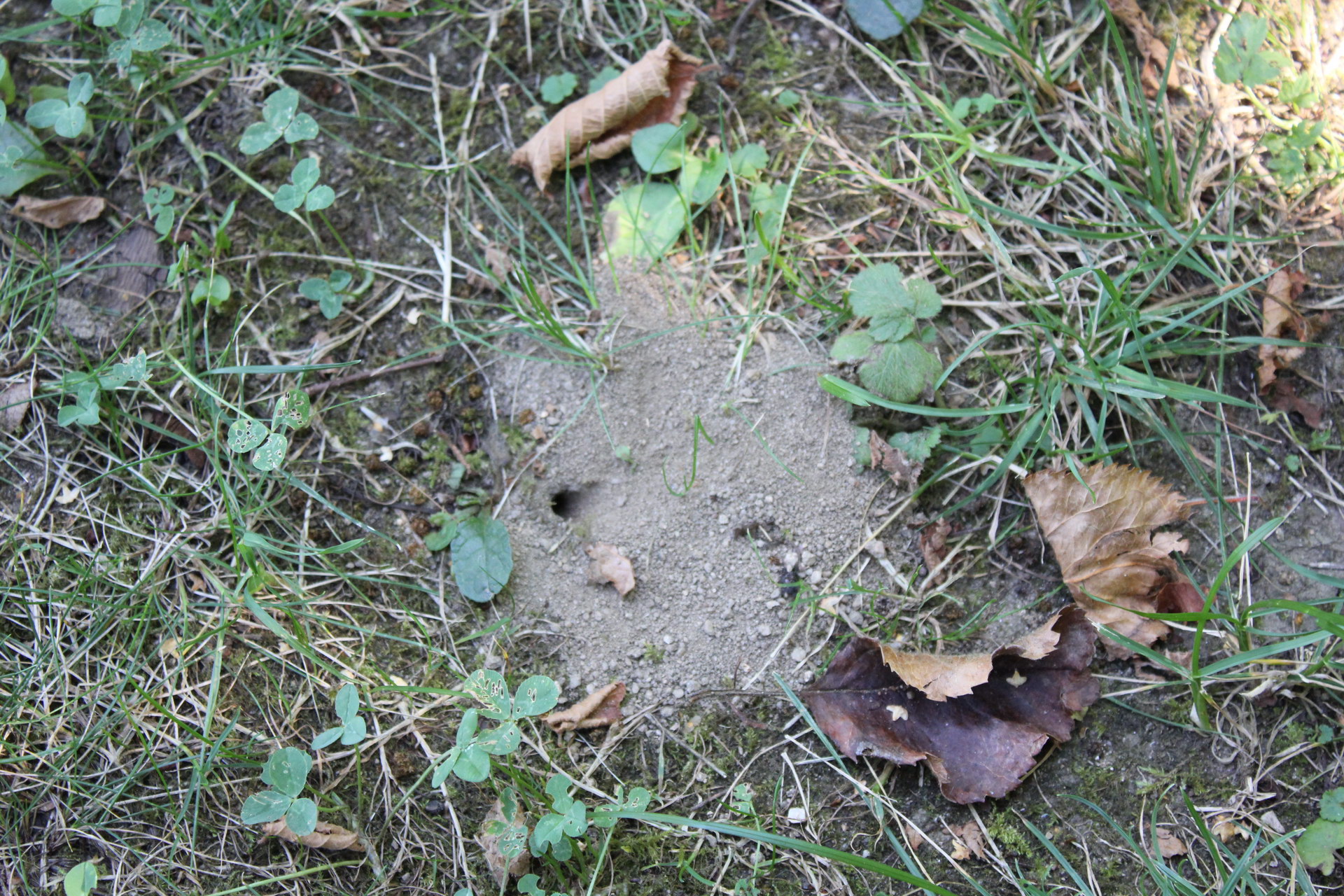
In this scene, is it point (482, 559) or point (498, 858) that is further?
point (482, 559)

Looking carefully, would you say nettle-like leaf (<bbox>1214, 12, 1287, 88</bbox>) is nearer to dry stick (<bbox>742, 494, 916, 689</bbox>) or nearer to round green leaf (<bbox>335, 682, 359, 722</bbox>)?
dry stick (<bbox>742, 494, 916, 689</bbox>)

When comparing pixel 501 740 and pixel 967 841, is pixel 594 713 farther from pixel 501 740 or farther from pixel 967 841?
pixel 967 841

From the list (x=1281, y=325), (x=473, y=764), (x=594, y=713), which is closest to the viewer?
(x=473, y=764)

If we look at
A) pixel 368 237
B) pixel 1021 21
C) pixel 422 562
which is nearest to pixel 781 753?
pixel 422 562

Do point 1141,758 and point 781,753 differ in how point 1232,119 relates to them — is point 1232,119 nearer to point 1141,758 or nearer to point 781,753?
point 1141,758

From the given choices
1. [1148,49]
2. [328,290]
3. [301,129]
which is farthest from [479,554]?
[1148,49]

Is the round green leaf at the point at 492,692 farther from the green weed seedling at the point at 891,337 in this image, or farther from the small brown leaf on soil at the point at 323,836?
the green weed seedling at the point at 891,337

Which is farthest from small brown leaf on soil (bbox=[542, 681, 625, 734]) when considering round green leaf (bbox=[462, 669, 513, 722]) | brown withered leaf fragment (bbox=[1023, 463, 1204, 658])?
brown withered leaf fragment (bbox=[1023, 463, 1204, 658])
